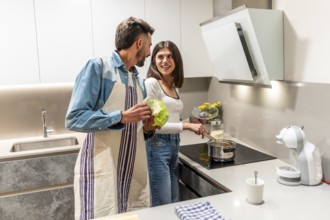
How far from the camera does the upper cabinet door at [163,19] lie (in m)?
2.30

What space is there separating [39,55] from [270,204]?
1772 mm

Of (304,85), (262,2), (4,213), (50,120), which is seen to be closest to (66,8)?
(50,120)

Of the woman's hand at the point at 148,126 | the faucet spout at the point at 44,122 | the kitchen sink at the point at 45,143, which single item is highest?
the woman's hand at the point at 148,126

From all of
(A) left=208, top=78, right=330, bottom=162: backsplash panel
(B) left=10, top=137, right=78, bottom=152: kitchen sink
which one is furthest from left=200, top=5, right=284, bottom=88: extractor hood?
(B) left=10, top=137, right=78, bottom=152: kitchen sink

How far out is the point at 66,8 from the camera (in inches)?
82.7

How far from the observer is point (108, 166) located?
132cm

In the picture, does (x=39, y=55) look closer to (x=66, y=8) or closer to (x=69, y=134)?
(x=66, y=8)

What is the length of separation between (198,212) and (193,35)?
66.9 inches

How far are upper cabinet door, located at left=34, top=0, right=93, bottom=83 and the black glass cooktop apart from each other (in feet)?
3.35

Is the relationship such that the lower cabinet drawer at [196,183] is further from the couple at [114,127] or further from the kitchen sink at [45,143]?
the kitchen sink at [45,143]

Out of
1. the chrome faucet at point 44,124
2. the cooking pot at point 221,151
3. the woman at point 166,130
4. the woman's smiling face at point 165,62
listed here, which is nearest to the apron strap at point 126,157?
the woman at point 166,130

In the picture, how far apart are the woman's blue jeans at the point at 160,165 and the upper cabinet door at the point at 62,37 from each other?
90 centimetres

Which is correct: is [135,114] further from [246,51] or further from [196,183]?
[246,51]

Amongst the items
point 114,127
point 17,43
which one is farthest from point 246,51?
point 17,43
